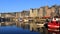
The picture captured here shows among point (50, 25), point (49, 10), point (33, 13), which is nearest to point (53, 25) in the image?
point (50, 25)

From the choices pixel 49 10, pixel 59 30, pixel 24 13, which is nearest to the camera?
pixel 59 30

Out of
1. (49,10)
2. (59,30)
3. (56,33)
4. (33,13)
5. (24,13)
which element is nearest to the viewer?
(56,33)

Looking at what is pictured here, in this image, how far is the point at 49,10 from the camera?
129m

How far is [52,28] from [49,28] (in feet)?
2.20

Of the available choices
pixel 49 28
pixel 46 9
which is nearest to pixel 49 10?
pixel 46 9

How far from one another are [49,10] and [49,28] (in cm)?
10618

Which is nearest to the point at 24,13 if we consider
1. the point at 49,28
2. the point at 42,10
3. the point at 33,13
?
the point at 42,10

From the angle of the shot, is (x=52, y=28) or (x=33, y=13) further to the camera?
(x=33, y=13)

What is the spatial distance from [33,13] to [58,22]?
96.0 metres

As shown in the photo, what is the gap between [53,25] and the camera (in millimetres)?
22688

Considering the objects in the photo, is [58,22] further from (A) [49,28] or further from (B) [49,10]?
(B) [49,10]

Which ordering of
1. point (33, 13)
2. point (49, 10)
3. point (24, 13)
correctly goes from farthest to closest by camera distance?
point (24, 13), point (49, 10), point (33, 13)

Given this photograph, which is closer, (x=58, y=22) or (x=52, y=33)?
(x=52, y=33)

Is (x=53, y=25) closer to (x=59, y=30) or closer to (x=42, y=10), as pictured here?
(x=59, y=30)
